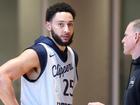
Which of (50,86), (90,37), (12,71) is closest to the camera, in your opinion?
(12,71)

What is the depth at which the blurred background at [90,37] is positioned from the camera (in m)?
4.25

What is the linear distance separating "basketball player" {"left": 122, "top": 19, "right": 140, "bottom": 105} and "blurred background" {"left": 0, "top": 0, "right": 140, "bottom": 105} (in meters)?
Result: 1.52

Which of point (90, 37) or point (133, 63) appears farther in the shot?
point (90, 37)

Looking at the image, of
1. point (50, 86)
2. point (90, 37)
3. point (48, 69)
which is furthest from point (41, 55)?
point (90, 37)

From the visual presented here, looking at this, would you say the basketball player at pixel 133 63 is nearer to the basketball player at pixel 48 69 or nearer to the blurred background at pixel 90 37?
the basketball player at pixel 48 69

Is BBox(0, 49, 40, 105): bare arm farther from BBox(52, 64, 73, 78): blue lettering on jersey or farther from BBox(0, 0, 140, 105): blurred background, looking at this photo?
BBox(0, 0, 140, 105): blurred background

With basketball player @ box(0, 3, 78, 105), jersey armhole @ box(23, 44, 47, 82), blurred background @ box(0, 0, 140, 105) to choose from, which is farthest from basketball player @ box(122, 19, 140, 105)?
blurred background @ box(0, 0, 140, 105)

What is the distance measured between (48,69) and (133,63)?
538 mm

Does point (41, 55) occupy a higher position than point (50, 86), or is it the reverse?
point (41, 55)

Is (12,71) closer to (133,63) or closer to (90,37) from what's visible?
(133,63)

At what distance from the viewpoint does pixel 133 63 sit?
8.92ft

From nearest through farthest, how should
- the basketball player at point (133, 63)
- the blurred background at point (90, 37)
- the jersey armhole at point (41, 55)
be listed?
1. the basketball player at point (133, 63)
2. the jersey armhole at point (41, 55)
3. the blurred background at point (90, 37)

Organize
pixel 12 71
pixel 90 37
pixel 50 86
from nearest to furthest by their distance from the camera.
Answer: pixel 12 71 → pixel 50 86 → pixel 90 37

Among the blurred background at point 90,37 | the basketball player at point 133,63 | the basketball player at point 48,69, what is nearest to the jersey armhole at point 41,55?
the basketball player at point 48,69
